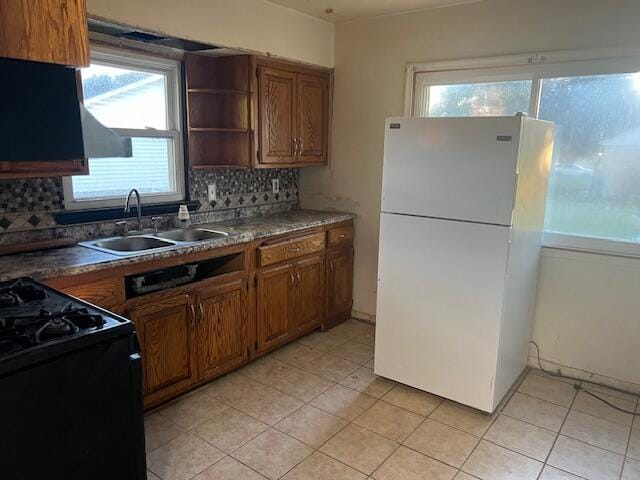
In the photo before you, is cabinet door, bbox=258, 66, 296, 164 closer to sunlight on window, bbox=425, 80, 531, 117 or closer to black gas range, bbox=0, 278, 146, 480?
sunlight on window, bbox=425, 80, 531, 117

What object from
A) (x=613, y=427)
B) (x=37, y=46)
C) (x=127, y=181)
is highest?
(x=37, y=46)

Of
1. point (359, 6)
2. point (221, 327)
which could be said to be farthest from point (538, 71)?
point (221, 327)

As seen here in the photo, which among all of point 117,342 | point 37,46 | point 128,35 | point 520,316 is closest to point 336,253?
point 520,316

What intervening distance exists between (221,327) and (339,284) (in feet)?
4.15

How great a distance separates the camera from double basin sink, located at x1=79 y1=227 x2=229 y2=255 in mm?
2607

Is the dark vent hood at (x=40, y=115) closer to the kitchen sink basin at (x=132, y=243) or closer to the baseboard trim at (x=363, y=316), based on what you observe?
the kitchen sink basin at (x=132, y=243)

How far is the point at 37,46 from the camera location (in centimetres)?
146

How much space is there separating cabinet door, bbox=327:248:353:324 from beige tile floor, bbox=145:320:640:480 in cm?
75

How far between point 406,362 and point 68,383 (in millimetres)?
1947

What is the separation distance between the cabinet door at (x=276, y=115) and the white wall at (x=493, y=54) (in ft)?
1.75

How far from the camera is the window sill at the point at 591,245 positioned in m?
2.78

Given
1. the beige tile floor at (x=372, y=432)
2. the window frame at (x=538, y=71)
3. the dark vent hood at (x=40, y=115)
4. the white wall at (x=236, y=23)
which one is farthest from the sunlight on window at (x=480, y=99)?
the dark vent hood at (x=40, y=115)

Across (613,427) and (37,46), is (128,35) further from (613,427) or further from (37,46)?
(613,427)

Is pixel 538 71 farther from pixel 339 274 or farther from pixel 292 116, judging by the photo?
pixel 339 274
